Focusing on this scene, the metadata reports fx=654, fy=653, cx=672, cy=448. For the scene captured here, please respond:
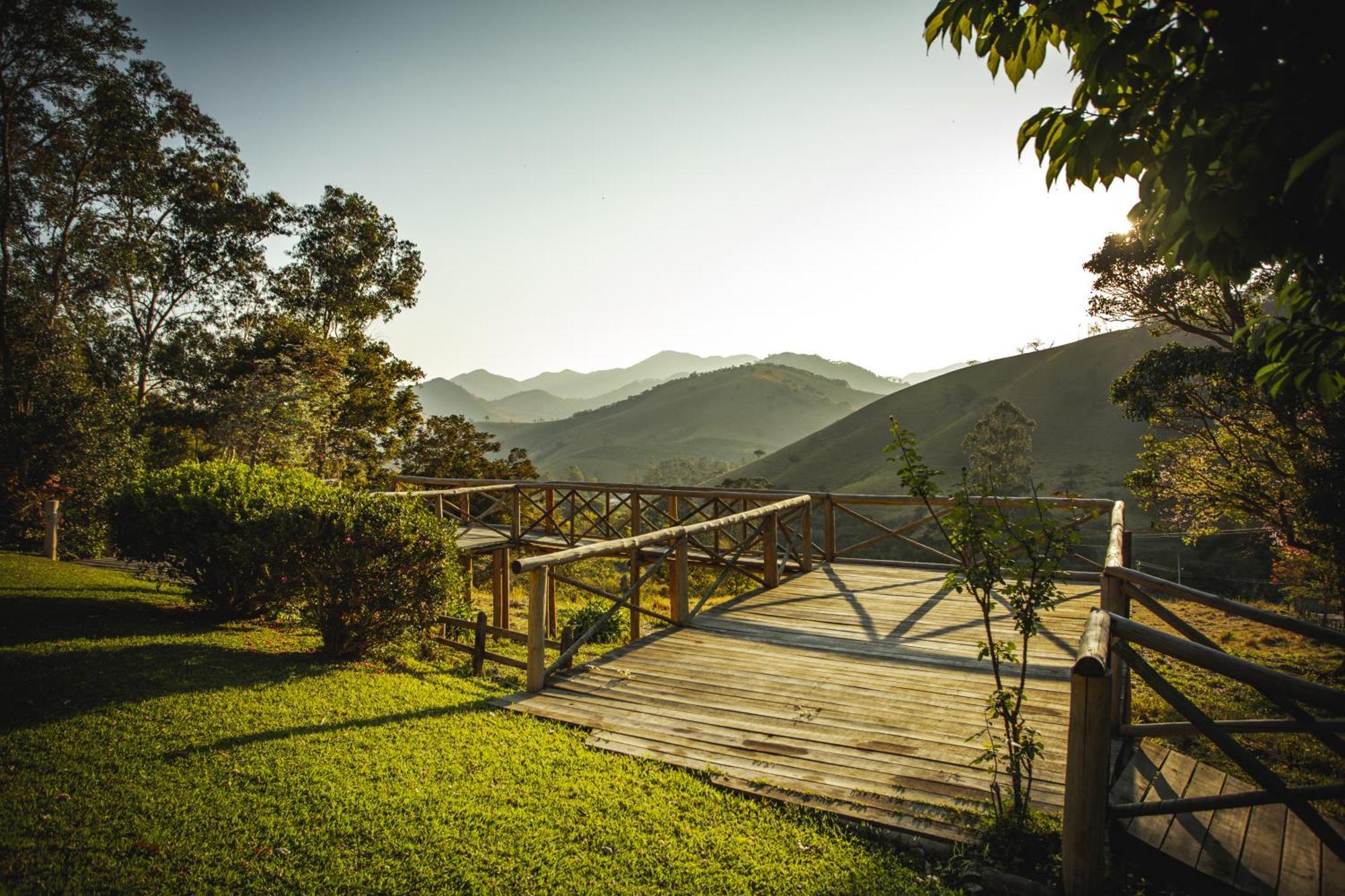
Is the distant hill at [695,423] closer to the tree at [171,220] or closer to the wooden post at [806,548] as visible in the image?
the tree at [171,220]

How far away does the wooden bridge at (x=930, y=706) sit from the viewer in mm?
2424

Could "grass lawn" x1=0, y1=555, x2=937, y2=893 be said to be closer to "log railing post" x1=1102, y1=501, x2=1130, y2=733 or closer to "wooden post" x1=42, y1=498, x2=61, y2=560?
"log railing post" x1=1102, y1=501, x2=1130, y2=733

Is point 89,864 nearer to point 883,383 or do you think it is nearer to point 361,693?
point 361,693

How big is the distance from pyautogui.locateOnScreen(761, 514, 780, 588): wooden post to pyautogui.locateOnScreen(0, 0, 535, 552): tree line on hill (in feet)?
41.6

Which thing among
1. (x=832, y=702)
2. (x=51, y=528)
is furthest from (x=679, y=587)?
(x=51, y=528)

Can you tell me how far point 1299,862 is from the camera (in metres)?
2.61

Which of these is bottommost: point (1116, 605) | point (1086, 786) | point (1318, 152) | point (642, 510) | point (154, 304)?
point (1086, 786)

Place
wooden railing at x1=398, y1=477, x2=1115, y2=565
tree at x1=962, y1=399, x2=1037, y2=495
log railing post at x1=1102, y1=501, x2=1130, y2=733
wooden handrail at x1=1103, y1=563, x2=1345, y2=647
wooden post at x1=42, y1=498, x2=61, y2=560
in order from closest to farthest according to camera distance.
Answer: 1. wooden handrail at x1=1103, y1=563, x2=1345, y2=647
2. log railing post at x1=1102, y1=501, x2=1130, y2=733
3. wooden railing at x1=398, y1=477, x2=1115, y2=565
4. wooden post at x1=42, y1=498, x2=61, y2=560
5. tree at x1=962, y1=399, x2=1037, y2=495

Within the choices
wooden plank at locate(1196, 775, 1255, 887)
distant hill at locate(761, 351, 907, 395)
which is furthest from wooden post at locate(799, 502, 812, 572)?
distant hill at locate(761, 351, 907, 395)

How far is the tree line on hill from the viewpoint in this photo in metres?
14.5

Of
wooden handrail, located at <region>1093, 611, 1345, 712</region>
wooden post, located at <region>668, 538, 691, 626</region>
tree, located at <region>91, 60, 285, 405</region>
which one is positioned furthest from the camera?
tree, located at <region>91, 60, 285, 405</region>

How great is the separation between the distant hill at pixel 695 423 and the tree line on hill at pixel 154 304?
62550 millimetres

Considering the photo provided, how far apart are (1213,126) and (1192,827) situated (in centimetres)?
281

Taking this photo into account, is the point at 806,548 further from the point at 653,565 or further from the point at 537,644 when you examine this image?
the point at 537,644
